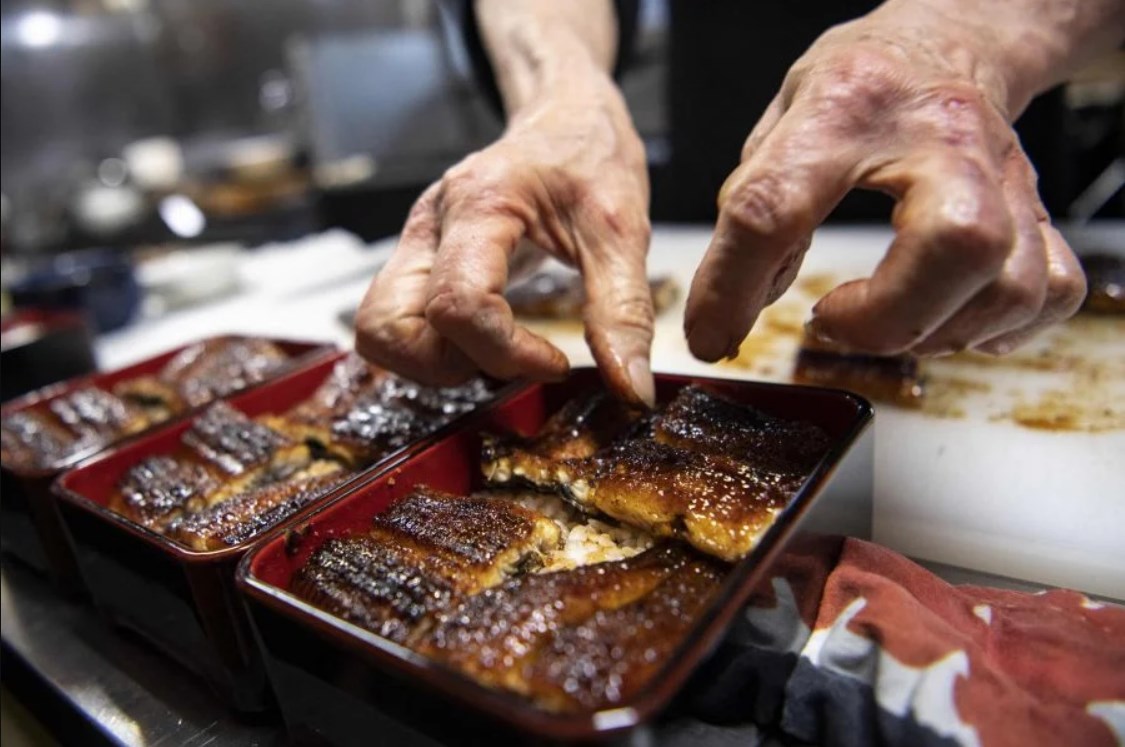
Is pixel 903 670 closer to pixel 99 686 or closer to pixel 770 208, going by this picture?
pixel 770 208

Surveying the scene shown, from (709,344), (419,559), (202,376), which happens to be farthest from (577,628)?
(202,376)

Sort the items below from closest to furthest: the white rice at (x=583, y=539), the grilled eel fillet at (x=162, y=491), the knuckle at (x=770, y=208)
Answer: the knuckle at (x=770, y=208) < the white rice at (x=583, y=539) < the grilled eel fillet at (x=162, y=491)

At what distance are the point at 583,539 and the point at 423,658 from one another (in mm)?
462

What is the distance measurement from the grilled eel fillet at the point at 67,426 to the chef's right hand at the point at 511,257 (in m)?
0.80

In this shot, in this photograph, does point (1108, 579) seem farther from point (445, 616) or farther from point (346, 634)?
point (346, 634)

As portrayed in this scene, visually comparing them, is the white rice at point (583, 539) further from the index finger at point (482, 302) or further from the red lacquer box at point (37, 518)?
the red lacquer box at point (37, 518)

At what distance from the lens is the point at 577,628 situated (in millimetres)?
882

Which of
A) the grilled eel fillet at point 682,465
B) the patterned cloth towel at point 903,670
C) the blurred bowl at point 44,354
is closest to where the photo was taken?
the patterned cloth towel at point 903,670

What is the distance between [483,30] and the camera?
8.45ft

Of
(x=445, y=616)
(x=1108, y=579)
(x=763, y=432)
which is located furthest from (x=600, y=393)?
(x=1108, y=579)

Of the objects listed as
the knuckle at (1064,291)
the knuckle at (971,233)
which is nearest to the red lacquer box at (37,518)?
the knuckle at (971,233)

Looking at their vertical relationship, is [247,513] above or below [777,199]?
below

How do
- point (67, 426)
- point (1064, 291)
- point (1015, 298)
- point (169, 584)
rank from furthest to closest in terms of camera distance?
1. point (67, 426)
2. point (169, 584)
3. point (1064, 291)
4. point (1015, 298)

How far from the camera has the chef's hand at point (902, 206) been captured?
0.84 meters
